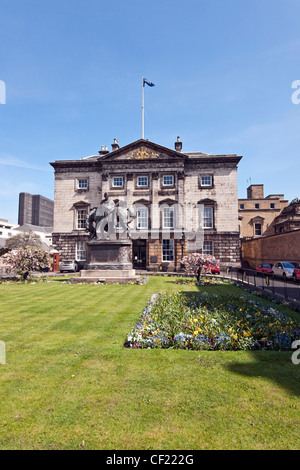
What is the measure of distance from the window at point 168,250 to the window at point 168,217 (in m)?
2.10

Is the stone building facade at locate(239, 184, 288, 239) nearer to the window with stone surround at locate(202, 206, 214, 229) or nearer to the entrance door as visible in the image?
the window with stone surround at locate(202, 206, 214, 229)

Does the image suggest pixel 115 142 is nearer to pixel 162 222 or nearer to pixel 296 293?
pixel 162 222

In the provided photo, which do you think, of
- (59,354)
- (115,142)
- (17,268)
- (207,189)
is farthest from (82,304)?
(115,142)

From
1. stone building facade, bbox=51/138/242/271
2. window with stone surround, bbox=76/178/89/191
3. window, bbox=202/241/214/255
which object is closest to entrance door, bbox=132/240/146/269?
stone building facade, bbox=51/138/242/271

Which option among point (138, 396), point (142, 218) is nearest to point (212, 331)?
point (138, 396)

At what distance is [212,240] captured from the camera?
3447cm

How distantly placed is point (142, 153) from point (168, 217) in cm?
915

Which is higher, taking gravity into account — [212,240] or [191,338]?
[212,240]

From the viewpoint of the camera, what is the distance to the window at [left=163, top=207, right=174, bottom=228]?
34594mm

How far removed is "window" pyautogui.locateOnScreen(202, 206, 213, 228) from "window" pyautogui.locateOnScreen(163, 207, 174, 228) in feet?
13.6

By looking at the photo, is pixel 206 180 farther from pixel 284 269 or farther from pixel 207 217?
pixel 284 269
